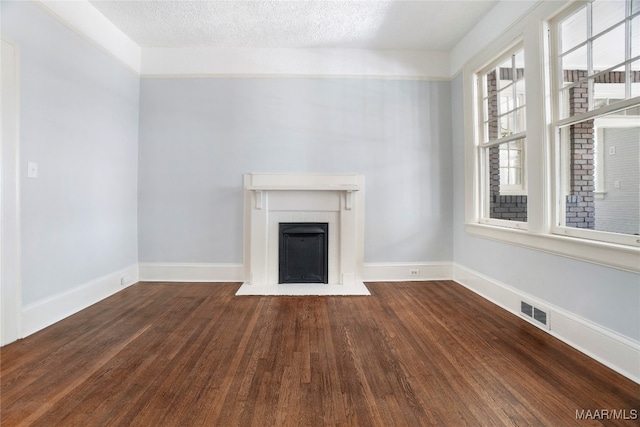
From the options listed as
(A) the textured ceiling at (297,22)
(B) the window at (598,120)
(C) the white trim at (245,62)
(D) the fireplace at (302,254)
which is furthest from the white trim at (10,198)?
(B) the window at (598,120)

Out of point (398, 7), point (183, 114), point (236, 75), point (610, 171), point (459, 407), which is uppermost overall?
point (398, 7)

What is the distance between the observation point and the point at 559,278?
209 centimetres

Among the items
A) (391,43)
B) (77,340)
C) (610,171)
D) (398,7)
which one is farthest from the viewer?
(391,43)

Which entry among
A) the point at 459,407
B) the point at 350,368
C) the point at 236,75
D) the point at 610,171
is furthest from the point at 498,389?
the point at 236,75

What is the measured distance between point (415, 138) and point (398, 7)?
1434 millimetres

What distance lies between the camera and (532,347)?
193cm

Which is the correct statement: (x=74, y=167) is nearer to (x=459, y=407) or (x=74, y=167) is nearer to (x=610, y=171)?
(x=459, y=407)

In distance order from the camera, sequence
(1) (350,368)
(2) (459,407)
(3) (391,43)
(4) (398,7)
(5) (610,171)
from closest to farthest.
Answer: (2) (459,407), (1) (350,368), (5) (610,171), (4) (398,7), (3) (391,43)

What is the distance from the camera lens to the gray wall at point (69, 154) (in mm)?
2135

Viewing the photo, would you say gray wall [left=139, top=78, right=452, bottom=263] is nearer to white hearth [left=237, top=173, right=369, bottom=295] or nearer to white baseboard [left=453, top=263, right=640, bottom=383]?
white hearth [left=237, top=173, right=369, bottom=295]

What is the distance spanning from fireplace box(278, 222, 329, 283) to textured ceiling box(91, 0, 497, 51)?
7.39 ft

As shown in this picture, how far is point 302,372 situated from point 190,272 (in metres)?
2.40

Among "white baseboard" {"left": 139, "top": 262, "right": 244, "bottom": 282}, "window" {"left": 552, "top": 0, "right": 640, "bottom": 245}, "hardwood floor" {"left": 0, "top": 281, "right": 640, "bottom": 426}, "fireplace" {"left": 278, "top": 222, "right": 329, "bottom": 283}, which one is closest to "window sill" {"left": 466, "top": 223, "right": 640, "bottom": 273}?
"window" {"left": 552, "top": 0, "right": 640, "bottom": 245}

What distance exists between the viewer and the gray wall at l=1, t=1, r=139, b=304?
2.13 metres
